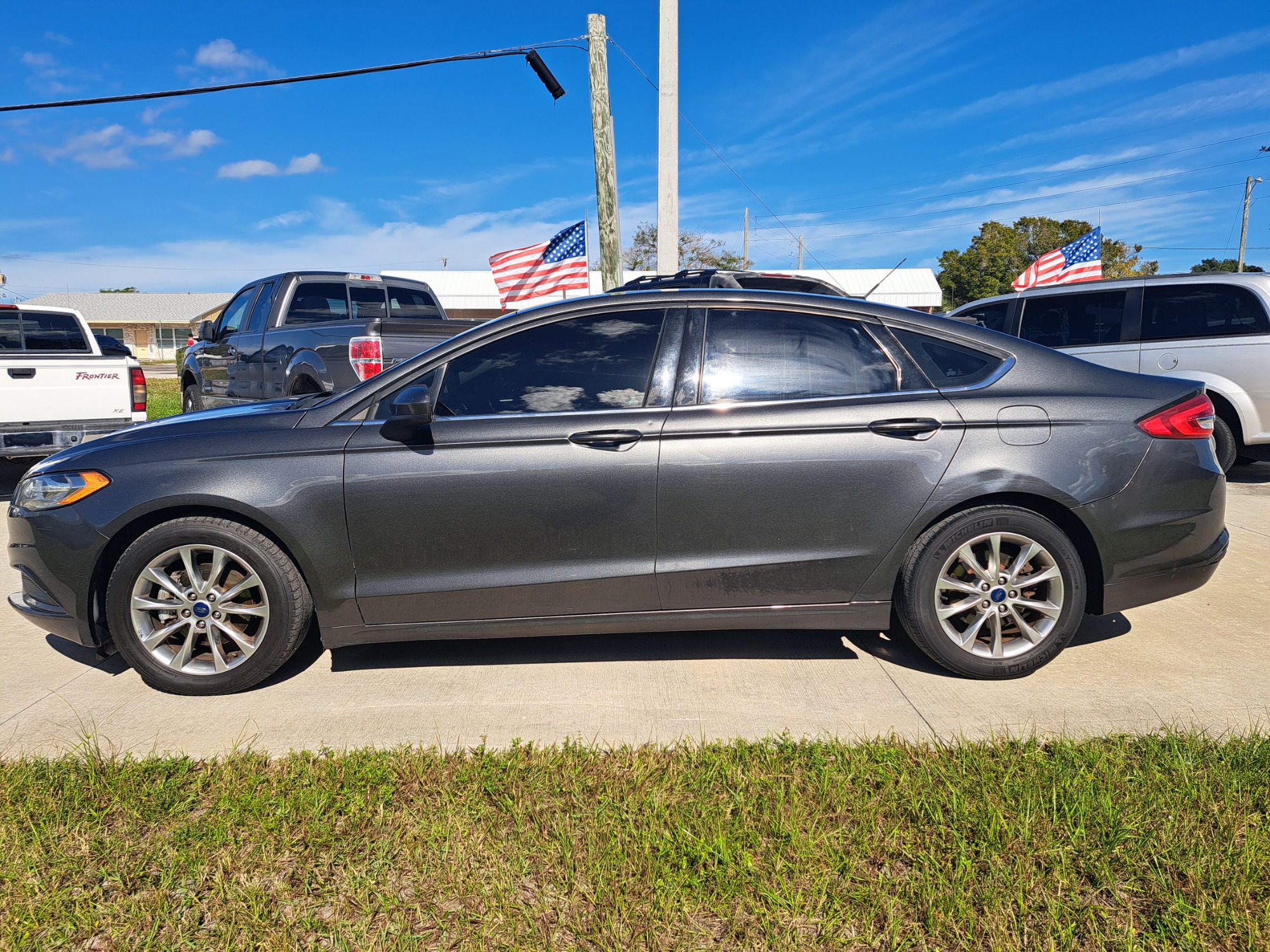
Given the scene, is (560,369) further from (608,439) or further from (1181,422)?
(1181,422)

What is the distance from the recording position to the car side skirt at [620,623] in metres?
3.71

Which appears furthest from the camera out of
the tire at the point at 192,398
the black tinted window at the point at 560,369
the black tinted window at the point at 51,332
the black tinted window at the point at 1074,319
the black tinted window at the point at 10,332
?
the tire at the point at 192,398

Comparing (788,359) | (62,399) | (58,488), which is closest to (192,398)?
(62,399)

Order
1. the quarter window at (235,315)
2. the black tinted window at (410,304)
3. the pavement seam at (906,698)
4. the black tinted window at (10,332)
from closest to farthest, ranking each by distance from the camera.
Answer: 1. the pavement seam at (906,698)
2. the black tinted window at (10,332)
3. the quarter window at (235,315)
4. the black tinted window at (410,304)

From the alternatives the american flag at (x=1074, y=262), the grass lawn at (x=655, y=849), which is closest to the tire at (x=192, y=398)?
the grass lawn at (x=655, y=849)

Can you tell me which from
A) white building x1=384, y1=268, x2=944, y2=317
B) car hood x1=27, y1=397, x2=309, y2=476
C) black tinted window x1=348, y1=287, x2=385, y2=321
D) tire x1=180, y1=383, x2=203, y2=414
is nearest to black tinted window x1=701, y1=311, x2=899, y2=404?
car hood x1=27, y1=397, x2=309, y2=476

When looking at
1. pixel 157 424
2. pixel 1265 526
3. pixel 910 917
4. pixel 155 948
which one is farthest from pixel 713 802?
pixel 1265 526

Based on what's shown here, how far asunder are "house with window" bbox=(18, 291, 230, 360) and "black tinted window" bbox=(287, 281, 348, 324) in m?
58.7

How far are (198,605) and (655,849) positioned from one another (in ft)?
A: 7.51

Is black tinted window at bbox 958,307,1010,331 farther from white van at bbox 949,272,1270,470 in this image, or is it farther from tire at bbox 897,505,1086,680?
tire at bbox 897,505,1086,680

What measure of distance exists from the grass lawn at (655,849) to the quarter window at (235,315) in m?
7.79

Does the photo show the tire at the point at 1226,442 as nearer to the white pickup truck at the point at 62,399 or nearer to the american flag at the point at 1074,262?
the white pickup truck at the point at 62,399

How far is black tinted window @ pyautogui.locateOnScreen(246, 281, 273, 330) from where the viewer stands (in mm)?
9352

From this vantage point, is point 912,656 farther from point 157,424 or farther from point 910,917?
point 157,424
